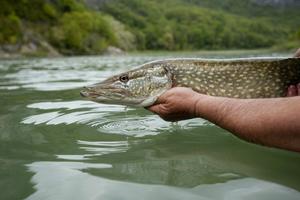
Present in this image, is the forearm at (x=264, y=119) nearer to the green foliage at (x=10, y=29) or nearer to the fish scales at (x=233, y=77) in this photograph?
the fish scales at (x=233, y=77)

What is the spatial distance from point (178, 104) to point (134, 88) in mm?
882

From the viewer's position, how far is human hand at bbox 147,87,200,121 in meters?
3.79

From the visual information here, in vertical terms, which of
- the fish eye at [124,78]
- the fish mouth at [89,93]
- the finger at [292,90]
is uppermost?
the fish eye at [124,78]

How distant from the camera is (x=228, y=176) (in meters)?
3.14

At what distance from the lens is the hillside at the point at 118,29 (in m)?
64.4

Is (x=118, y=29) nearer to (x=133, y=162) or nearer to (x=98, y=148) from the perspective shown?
(x=98, y=148)

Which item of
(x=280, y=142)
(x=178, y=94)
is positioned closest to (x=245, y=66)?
(x=178, y=94)

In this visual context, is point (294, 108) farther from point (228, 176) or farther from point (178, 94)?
point (178, 94)

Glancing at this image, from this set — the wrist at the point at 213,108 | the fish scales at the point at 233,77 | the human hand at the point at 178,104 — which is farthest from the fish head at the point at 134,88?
the wrist at the point at 213,108

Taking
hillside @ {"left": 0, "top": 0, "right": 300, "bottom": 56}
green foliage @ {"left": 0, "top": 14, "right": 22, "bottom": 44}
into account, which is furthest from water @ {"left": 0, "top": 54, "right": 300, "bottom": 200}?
green foliage @ {"left": 0, "top": 14, "right": 22, "bottom": 44}

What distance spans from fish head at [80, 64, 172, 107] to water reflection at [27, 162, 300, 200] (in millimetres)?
1568

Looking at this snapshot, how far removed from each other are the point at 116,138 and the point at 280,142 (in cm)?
219

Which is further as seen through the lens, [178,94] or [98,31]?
[98,31]

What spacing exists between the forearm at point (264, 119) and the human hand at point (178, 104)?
0.44 meters
